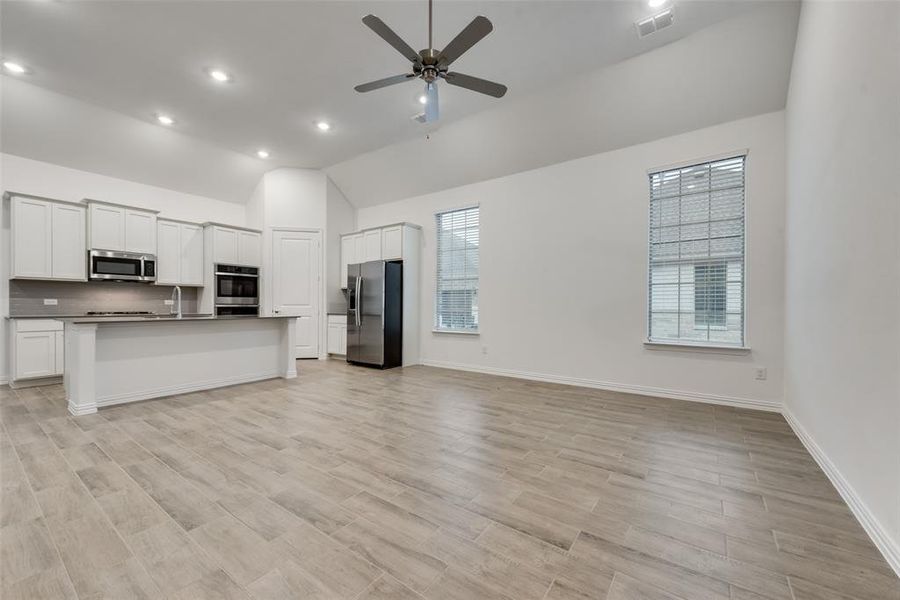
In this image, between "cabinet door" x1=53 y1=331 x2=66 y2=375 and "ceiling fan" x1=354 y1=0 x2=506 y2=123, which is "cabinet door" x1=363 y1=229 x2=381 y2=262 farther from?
"cabinet door" x1=53 y1=331 x2=66 y2=375

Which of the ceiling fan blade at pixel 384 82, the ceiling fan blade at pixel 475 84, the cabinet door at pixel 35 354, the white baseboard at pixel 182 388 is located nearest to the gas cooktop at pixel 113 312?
the cabinet door at pixel 35 354

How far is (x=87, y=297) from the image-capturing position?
17.8 ft

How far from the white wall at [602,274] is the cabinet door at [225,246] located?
12.3 feet

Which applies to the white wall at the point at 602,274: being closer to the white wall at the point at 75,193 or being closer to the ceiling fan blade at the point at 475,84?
the ceiling fan blade at the point at 475,84

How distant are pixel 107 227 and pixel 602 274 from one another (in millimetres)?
7060

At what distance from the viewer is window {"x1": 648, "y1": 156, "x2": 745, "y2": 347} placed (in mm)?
3973

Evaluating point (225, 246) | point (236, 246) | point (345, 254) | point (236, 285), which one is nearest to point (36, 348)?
point (236, 285)

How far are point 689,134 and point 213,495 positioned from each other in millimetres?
5525

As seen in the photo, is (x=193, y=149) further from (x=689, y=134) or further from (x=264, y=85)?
(x=689, y=134)

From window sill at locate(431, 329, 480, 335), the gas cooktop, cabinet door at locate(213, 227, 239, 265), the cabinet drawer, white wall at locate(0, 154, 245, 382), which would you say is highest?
white wall at locate(0, 154, 245, 382)

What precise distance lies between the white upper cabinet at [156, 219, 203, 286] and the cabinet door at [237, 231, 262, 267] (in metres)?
0.63

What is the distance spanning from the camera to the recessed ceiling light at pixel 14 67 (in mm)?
3922

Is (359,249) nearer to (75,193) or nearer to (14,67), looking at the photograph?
(75,193)

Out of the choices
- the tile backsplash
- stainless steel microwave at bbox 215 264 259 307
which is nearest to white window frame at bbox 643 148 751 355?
stainless steel microwave at bbox 215 264 259 307
